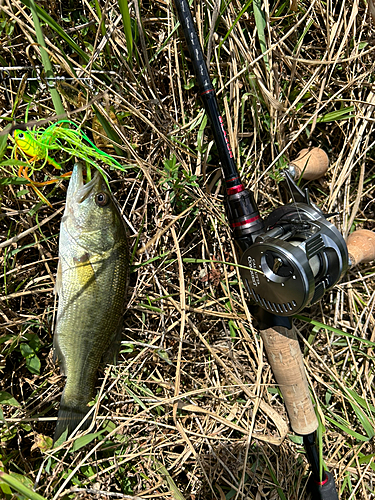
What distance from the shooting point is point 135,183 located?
6.65ft

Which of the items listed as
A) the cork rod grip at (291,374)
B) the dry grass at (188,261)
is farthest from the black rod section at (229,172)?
the cork rod grip at (291,374)

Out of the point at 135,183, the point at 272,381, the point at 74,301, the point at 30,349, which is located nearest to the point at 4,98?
the point at 135,183

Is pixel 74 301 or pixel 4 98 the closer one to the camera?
pixel 74 301

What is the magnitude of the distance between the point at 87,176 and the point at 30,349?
94 centimetres

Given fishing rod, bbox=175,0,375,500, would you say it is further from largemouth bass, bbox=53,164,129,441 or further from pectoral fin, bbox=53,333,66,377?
pectoral fin, bbox=53,333,66,377

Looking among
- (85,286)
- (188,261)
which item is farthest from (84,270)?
(188,261)

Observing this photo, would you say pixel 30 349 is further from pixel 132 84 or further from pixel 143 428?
pixel 132 84

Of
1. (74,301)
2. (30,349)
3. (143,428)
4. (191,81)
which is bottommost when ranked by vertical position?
(143,428)

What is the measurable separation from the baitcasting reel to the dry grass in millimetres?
333

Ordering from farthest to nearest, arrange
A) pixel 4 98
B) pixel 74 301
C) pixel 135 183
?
1. pixel 135 183
2. pixel 4 98
3. pixel 74 301

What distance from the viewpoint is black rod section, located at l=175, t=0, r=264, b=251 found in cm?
190

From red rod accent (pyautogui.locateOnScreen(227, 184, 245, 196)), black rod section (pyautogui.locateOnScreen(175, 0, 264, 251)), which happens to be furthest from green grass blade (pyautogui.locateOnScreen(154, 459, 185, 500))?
red rod accent (pyautogui.locateOnScreen(227, 184, 245, 196))

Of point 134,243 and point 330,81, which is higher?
point 330,81

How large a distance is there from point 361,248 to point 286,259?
75 centimetres
